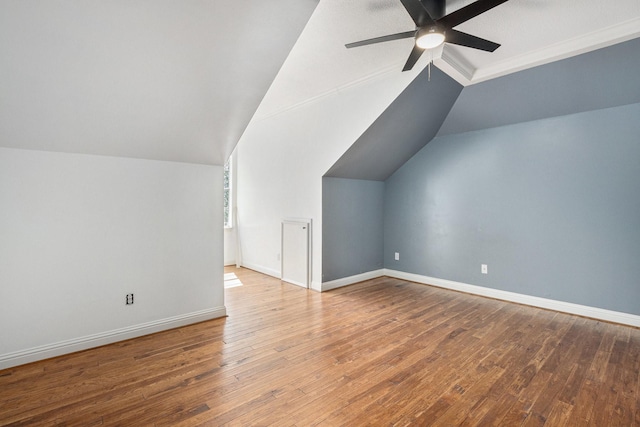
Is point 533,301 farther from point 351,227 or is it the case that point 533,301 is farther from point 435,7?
point 435,7

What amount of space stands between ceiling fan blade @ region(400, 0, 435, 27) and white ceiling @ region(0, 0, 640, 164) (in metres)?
0.33

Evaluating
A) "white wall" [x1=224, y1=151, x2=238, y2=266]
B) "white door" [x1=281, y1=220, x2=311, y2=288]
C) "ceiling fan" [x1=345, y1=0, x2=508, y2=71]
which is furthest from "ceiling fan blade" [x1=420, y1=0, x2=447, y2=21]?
"white wall" [x1=224, y1=151, x2=238, y2=266]

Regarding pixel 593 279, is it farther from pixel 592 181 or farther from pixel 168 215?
pixel 168 215

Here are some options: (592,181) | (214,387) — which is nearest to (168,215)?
(214,387)

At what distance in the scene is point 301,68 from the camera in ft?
10.5

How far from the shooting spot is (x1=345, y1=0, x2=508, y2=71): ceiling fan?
1772 millimetres

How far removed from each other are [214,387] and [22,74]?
219cm

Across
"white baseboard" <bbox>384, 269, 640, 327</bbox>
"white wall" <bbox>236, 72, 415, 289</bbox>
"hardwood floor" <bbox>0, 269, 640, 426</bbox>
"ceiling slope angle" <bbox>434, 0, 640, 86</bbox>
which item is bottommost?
"hardwood floor" <bbox>0, 269, 640, 426</bbox>

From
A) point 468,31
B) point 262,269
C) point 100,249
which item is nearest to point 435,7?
point 468,31

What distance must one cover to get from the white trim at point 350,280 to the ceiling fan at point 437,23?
118 inches

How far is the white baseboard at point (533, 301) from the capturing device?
306cm

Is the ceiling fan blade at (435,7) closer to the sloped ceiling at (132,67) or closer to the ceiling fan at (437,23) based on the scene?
the ceiling fan at (437,23)

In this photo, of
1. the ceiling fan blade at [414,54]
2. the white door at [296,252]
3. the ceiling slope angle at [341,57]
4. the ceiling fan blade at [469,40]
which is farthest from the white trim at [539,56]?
the white door at [296,252]

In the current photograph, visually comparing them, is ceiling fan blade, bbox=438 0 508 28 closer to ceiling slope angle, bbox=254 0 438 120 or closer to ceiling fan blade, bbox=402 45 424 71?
ceiling fan blade, bbox=402 45 424 71
